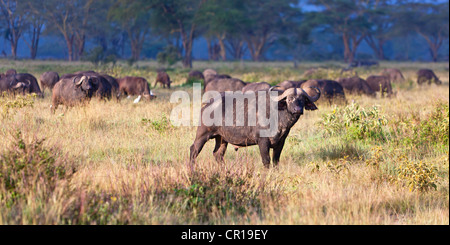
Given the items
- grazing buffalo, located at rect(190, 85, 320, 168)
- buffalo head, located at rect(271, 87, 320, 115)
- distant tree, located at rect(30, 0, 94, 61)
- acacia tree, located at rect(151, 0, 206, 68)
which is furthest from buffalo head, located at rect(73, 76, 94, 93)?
distant tree, located at rect(30, 0, 94, 61)

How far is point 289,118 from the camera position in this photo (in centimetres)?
604

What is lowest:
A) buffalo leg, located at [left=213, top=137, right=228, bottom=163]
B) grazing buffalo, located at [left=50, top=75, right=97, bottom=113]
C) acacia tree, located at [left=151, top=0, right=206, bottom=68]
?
buffalo leg, located at [left=213, top=137, right=228, bottom=163]

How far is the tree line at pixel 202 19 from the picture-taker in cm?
4172

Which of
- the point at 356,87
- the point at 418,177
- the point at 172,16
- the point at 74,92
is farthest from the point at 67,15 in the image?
→ the point at 418,177

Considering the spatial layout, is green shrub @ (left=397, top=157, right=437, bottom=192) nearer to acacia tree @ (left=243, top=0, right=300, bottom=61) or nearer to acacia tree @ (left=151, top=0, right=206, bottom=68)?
acacia tree @ (left=151, top=0, right=206, bottom=68)

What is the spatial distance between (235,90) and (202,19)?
2803cm

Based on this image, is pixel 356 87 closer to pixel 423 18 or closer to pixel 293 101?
pixel 293 101

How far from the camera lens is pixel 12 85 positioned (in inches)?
560

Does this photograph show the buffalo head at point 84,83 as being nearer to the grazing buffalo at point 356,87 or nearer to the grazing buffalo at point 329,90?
the grazing buffalo at point 329,90

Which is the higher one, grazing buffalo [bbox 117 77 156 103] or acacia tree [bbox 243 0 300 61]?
acacia tree [bbox 243 0 300 61]

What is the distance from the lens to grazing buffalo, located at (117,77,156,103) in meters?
15.8
